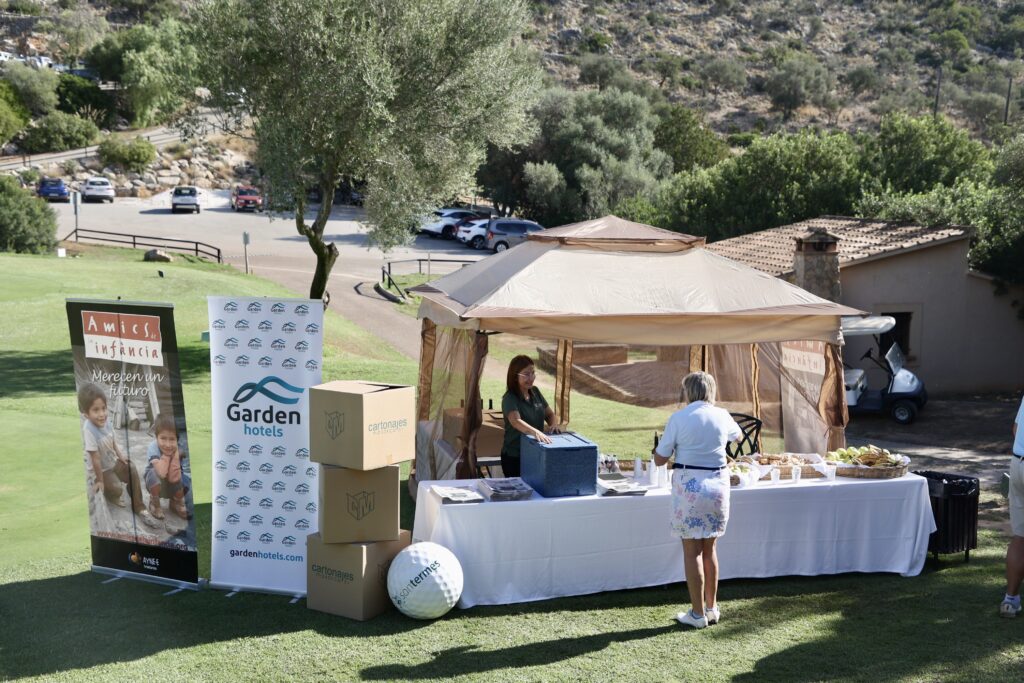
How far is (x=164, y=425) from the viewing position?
6.94 metres

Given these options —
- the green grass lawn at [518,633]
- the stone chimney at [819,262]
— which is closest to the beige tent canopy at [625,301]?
the green grass lawn at [518,633]

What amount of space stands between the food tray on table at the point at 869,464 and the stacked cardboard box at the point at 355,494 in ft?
11.7

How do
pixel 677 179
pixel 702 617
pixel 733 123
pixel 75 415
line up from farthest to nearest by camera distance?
pixel 733 123 → pixel 677 179 → pixel 75 415 → pixel 702 617

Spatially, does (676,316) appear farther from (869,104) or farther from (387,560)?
(869,104)

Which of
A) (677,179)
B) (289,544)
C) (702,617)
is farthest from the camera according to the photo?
(677,179)

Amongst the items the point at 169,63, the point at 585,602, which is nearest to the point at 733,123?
the point at 169,63

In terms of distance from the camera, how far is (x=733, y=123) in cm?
7688

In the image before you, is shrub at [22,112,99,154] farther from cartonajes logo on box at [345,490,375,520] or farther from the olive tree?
cartonajes logo on box at [345,490,375,520]

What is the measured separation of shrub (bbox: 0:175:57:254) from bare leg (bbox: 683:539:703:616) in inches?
1261

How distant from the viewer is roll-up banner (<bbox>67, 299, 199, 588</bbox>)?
6871mm

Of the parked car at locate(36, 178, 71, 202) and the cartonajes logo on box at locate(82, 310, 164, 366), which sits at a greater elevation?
the parked car at locate(36, 178, 71, 202)

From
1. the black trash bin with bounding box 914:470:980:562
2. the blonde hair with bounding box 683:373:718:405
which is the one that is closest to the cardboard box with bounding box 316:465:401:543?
the blonde hair with bounding box 683:373:718:405

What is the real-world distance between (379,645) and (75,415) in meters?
9.51

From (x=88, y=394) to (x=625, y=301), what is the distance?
421 cm
